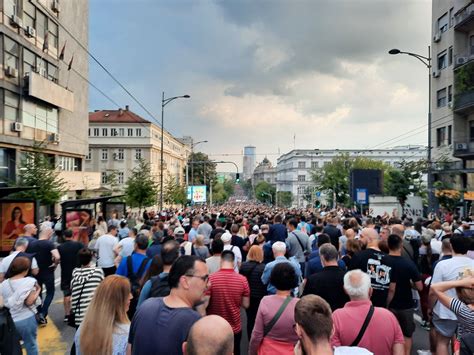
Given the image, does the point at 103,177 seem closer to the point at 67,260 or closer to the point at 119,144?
the point at 119,144

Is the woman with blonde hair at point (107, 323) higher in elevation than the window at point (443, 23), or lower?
lower

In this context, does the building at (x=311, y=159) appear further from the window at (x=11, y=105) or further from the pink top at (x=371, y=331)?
the pink top at (x=371, y=331)

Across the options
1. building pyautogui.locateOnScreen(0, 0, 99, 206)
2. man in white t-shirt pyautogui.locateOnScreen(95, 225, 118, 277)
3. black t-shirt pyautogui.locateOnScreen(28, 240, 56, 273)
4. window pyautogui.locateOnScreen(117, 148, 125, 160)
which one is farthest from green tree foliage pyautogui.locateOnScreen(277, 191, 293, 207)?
black t-shirt pyautogui.locateOnScreen(28, 240, 56, 273)

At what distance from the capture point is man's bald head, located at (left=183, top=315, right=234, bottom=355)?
207cm

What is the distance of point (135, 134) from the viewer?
67250 mm

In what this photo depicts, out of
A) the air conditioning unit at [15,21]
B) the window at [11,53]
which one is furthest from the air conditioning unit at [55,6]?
the window at [11,53]

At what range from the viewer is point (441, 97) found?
Result: 1420 inches

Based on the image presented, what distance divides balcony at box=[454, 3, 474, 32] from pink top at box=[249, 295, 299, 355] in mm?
32972

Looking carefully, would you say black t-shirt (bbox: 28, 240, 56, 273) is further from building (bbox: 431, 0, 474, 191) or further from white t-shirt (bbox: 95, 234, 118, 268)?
building (bbox: 431, 0, 474, 191)

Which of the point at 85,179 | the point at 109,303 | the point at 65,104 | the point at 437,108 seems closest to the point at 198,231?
the point at 109,303

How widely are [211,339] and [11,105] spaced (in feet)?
94.5

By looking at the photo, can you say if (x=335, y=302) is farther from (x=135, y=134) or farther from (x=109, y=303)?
(x=135, y=134)

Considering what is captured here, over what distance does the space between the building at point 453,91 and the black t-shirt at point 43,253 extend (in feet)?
90.5

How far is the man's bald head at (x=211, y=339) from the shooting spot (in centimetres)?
207
